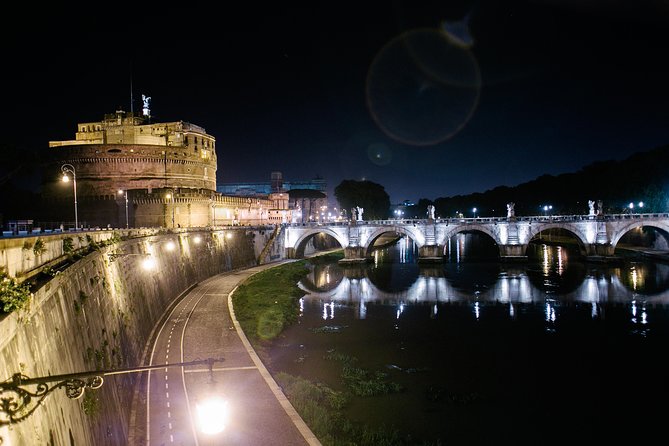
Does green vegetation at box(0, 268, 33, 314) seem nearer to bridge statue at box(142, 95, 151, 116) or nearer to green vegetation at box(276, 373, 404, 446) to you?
green vegetation at box(276, 373, 404, 446)

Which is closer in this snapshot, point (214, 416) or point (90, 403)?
point (214, 416)

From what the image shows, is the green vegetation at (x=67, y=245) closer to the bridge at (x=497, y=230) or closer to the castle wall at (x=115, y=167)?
the castle wall at (x=115, y=167)

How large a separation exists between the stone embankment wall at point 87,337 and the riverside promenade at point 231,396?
674 millimetres

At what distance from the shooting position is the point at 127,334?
17.7 m

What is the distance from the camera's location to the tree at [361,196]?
317 feet

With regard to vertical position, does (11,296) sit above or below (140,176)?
below

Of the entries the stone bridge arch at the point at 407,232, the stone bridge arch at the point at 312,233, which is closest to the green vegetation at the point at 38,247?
the stone bridge arch at the point at 312,233

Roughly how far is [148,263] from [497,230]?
161 ft

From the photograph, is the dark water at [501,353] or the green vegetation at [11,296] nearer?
the green vegetation at [11,296]

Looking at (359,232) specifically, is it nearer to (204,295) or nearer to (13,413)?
(204,295)

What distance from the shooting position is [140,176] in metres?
61.6

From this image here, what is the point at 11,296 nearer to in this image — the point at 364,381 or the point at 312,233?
the point at 364,381

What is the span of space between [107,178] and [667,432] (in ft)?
200

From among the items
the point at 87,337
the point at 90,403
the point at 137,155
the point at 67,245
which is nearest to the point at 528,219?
the point at 137,155
